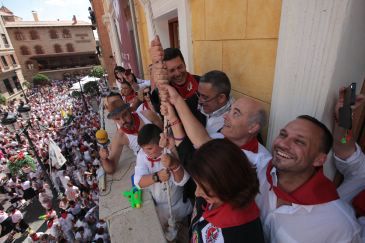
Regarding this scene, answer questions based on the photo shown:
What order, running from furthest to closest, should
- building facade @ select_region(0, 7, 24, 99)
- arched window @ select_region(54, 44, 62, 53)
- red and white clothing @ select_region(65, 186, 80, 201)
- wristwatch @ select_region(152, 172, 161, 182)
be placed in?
arched window @ select_region(54, 44, 62, 53) < building facade @ select_region(0, 7, 24, 99) < red and white clothing @ select_region(65, 186, 80, 201) < wristwatch @ select_region(152, 172, 161, 182)

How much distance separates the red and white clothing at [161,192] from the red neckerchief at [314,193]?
1106 mm

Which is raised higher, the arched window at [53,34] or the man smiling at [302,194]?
the arched window at [53,34]

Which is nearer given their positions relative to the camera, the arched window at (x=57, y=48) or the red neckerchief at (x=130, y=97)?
the red neckerchief at (x=130, y=97)

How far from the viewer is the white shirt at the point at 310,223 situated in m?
1.03

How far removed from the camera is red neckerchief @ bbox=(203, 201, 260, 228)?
1064 millimetres

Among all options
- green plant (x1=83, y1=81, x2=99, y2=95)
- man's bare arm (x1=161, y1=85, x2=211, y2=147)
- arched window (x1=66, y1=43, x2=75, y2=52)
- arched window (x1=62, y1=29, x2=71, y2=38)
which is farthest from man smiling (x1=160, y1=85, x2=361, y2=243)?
arched window (x1=62, y1=29, x2=71, y2=38)

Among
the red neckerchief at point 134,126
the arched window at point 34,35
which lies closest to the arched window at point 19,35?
the arched window at point 34,35

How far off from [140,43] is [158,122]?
426cm

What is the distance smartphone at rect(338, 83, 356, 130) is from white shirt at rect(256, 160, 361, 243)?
0.45m

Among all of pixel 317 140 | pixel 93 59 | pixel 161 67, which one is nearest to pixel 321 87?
pixel 317 140

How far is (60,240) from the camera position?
476cm

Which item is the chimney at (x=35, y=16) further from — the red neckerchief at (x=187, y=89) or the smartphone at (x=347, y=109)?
the smartphone at (x=347, y=109)

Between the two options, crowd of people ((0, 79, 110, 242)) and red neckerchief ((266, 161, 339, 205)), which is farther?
crowd of people ((0, 79, 110, 242))

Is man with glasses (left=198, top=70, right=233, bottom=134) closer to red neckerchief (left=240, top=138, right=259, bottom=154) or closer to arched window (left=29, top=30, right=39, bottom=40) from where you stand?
red neckerchief (left=240, top=138, right=259, bottom=154)
